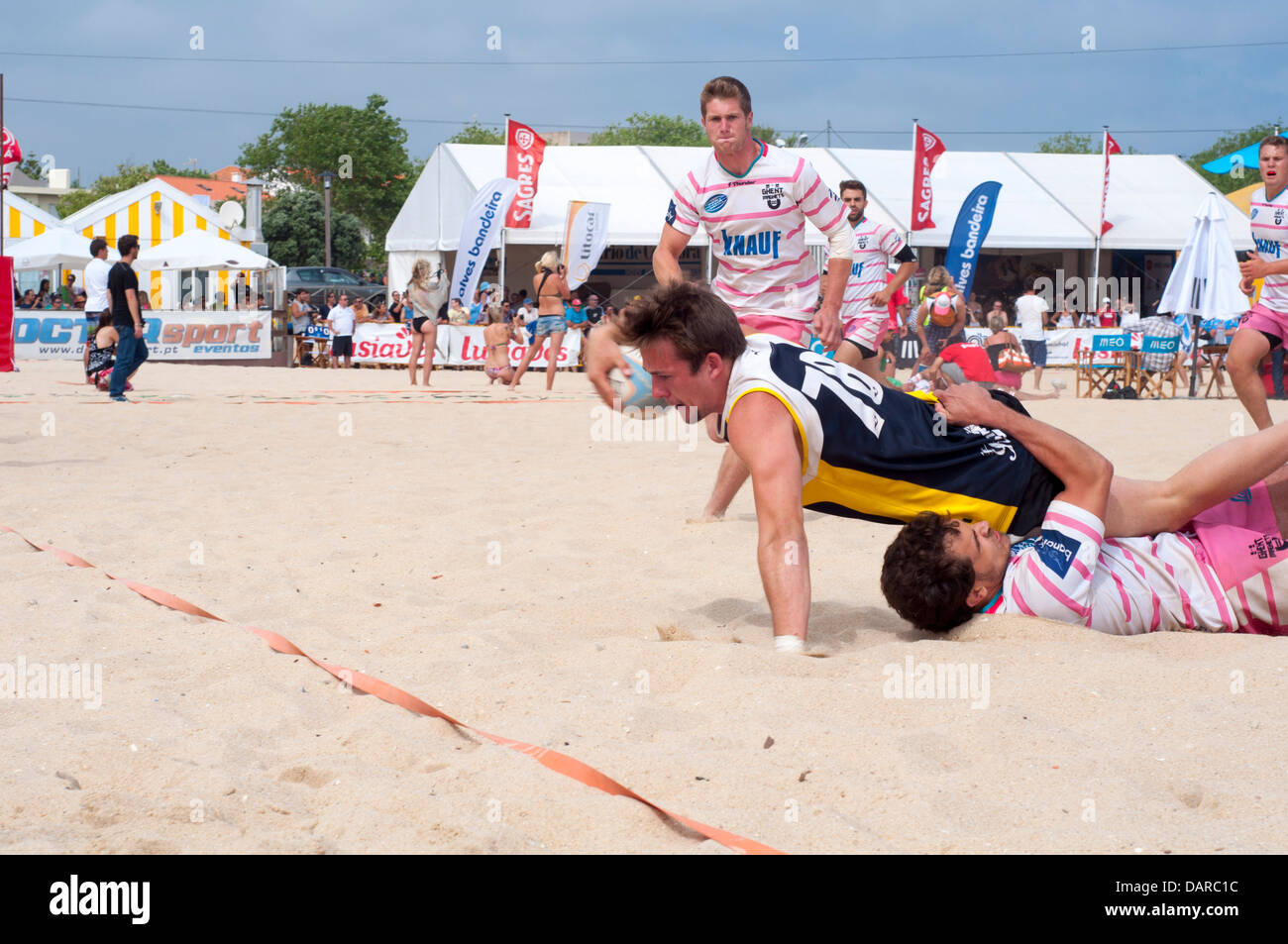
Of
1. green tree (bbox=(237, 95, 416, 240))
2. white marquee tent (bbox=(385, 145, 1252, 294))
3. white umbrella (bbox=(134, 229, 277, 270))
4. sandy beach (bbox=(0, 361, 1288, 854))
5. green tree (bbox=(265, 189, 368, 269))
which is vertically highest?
green tree (bbox=(237, 95, 416, 240))

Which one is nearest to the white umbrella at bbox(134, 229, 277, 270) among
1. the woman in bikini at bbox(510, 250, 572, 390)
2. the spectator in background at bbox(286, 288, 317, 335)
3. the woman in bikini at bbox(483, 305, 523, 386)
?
the spectator in background at bbox(286, 288, 317, 335)

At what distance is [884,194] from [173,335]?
1441 centimetres

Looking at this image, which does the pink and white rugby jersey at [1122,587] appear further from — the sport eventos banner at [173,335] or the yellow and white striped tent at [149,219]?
the yellow and white striped tent at [149,219]

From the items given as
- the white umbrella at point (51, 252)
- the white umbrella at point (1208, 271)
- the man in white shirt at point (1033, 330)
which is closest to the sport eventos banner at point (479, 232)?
the white umbrella at point (51, 252)

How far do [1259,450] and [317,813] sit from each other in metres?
2.45

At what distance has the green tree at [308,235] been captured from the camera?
5103 centimetres

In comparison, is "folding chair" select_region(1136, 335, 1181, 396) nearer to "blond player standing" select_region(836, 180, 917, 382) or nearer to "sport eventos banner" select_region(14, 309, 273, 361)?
"blond player standing" select_region(836, 180, 917, 382)

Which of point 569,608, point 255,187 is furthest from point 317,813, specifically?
point 255,187

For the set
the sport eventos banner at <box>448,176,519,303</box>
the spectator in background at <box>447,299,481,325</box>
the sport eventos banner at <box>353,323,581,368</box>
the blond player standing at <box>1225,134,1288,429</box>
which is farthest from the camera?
the spectator in background at <box>447,299,481,325</box>

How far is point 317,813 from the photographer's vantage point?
80.6 inches

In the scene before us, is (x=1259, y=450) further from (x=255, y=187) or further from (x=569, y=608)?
(x=255, y=187)

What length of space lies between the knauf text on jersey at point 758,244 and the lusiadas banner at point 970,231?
50.9 ft

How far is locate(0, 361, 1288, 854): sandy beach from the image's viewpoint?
6.48 ft

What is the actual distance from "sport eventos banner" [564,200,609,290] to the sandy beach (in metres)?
16.4
